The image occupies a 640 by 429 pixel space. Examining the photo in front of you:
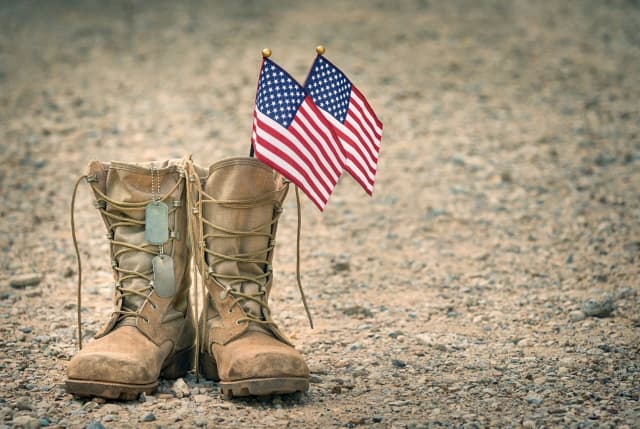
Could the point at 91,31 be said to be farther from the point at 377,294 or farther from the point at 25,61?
the point at 377,294

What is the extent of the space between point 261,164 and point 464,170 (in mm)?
3729

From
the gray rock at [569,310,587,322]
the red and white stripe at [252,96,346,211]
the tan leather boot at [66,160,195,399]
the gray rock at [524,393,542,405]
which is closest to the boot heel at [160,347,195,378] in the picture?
the tan leather boot at [66,160,195,399]

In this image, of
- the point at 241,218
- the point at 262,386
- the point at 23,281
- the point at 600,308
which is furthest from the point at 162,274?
the point at 600,308

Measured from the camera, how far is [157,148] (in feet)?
23.7

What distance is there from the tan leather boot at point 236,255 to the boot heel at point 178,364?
8cm

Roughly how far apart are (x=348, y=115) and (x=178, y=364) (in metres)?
1.27

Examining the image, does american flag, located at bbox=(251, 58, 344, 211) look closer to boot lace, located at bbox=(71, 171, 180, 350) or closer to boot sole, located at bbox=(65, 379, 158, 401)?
boot lace, located at bbox=(71, 171, 180, 350)

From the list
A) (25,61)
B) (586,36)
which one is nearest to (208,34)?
(25,61)

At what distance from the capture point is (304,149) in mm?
3184

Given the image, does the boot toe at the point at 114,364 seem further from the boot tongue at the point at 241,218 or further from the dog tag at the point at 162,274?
the boot tongue at the point at 241,218

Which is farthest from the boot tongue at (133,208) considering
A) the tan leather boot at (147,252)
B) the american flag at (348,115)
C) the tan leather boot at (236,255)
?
the american flag at (348,115)

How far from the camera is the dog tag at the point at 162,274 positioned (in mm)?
3293

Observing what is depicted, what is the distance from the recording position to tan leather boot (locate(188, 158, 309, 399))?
3.23 m

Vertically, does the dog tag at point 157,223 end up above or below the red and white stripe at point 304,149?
below
